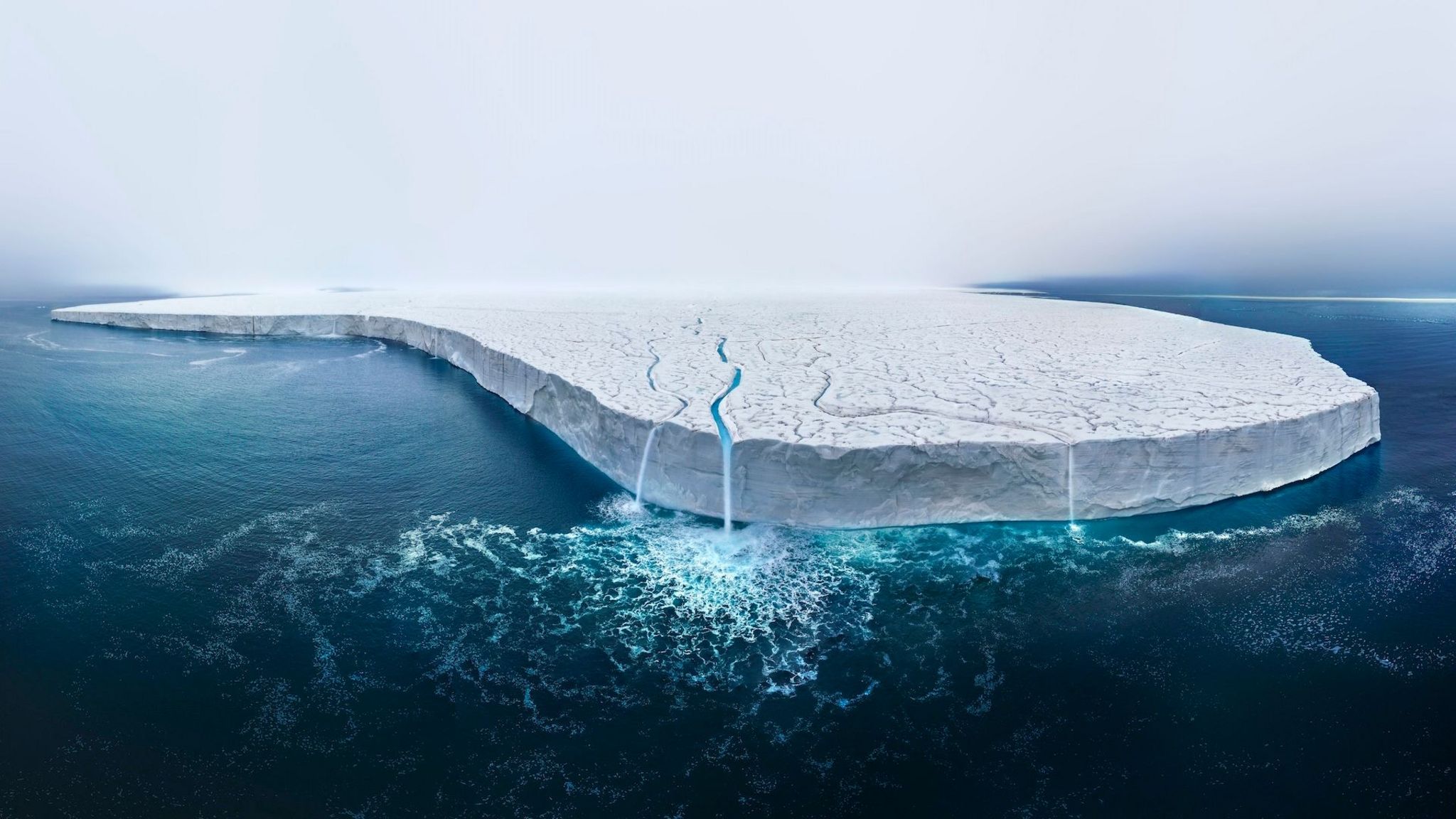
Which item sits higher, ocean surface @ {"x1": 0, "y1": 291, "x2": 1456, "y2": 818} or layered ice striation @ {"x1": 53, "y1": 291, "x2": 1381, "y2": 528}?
layered ice striation @ {"x1": 53, "y1": 291, "x2": 1381, "y2": 528}

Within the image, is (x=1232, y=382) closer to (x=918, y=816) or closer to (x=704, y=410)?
(x=704, y=410)

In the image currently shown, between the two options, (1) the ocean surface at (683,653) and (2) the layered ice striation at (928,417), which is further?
(2) the layered ice striation at (928,417)

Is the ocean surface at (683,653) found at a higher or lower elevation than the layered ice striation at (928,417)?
lower

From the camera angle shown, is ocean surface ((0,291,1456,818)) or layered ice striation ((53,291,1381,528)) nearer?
ocean surface ((0,291,1456,818))

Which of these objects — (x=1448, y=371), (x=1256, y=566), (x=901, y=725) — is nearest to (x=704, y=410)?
(x=901, y=725)
